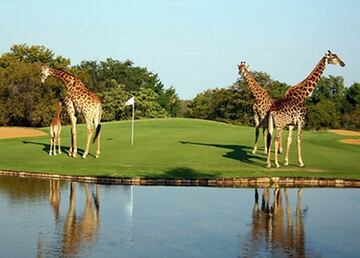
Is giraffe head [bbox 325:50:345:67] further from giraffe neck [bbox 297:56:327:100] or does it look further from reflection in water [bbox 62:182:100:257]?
reflection in water [bbox 62:182:100:257]

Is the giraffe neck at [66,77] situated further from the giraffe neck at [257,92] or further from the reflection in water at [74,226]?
the reflection in water at [74,226]

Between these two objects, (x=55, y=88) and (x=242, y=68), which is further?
(x=55, y=88)

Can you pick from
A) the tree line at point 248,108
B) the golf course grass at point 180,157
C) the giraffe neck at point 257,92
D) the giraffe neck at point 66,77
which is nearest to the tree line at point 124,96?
the tree line at point 248,108

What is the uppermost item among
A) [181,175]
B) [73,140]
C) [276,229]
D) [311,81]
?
[311,81]

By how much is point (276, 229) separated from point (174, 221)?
8.44 ft

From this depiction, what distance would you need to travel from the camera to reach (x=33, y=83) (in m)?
67.1

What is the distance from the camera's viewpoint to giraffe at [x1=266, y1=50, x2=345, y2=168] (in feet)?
86.5

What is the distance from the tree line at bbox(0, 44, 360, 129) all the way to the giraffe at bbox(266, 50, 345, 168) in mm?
43211

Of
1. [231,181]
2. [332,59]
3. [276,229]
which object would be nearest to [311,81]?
[332,59]

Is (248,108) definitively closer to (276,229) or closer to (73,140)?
(73,140)

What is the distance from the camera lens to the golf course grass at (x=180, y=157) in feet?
80.6

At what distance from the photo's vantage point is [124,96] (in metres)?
78.2

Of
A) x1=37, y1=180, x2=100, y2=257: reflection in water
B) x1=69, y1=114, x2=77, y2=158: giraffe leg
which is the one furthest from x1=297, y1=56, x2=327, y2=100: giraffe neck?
x1=37, y1=180, x2=100, y2=257: reflection in water

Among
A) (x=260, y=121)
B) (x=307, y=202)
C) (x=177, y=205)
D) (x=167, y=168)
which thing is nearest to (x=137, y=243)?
(x=177, y=205)
